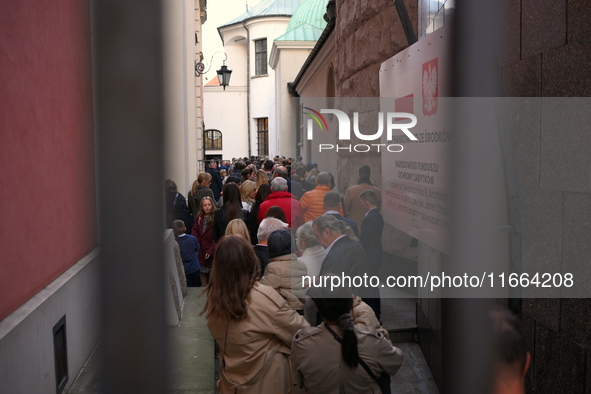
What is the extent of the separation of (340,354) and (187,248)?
4.24 meters

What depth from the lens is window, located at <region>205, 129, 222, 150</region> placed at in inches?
1960

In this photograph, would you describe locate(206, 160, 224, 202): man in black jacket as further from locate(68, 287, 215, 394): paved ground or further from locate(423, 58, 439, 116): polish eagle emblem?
locate(423, 58, 439, 116): polish eagle emblem

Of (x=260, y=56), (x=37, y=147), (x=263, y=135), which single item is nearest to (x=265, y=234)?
(x=37, y=147)

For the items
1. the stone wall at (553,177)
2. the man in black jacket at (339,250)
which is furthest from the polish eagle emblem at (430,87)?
the man in black jacket at (339,250)

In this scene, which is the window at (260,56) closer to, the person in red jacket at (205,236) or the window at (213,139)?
the window at (213,139)

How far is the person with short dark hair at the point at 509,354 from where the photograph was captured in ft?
4.75

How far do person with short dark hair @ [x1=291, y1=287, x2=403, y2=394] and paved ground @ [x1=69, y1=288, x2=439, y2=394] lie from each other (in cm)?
108

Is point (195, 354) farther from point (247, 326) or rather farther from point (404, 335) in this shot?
point (404, 335)

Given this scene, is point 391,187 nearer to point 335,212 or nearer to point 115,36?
point 335,212

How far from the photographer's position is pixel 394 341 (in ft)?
19.9

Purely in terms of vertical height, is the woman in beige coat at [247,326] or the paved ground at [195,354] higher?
the woman in beige coat at [247,326]

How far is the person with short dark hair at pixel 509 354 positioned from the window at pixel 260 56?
4748 centimetres

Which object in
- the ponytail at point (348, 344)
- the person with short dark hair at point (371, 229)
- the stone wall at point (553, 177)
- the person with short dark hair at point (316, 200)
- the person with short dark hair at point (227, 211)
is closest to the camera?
the stone wall at point (553, 177)

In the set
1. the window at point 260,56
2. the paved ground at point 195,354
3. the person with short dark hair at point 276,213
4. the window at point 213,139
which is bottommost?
the paved ground at point 195,354
